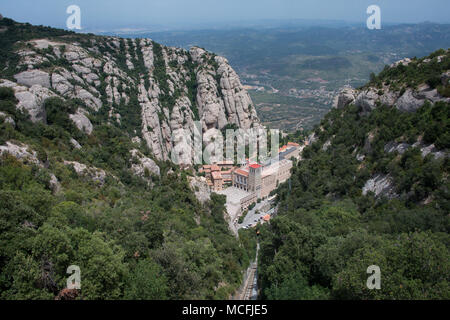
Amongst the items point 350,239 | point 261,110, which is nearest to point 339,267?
point 350,239

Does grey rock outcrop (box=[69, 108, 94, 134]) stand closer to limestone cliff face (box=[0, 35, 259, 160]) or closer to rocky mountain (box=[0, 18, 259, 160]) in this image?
limestone cliff face (box=[0, 35, 259, 160])

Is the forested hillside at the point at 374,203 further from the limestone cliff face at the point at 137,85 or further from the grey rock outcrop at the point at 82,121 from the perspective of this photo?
the limestone cliff face at the point at 137,85

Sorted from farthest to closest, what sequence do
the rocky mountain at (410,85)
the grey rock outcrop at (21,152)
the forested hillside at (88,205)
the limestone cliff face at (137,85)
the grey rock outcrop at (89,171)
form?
1. the limestone cliff face at (137,85)
2. the rocky mountain at (410,85)
3. the grey rock outcrop at (89,171)
4. the grey rock outcrop at (21,152)
5. the forested hillside at (88,205)

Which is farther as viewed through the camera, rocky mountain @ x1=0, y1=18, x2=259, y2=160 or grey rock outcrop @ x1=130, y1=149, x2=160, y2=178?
rocky mountain @ x1=0, y1=18, x2=259, y2=160

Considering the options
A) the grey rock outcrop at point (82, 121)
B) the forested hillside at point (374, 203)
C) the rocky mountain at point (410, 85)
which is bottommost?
the forested hillside at point (374, 203)

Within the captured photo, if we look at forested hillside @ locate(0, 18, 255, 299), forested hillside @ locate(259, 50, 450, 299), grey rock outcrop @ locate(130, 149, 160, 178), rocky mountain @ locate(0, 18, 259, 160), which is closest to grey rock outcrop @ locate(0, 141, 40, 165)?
forested hillside @ locate(0, 18, 255, 299)

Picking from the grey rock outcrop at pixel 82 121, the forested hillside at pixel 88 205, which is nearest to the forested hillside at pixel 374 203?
the forested hillside at pixel 88 205
